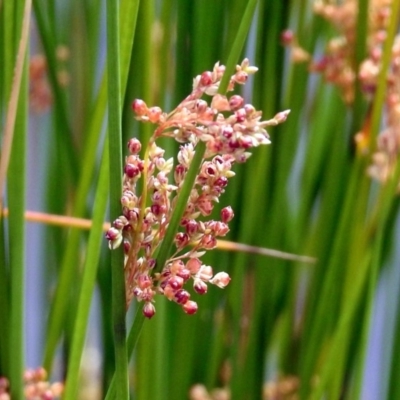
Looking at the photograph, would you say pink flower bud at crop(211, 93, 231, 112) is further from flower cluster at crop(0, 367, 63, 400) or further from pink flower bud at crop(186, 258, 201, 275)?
flower cluster at crop(0, 367, 63, 400)

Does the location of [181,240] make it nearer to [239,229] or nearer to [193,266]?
[193,266]

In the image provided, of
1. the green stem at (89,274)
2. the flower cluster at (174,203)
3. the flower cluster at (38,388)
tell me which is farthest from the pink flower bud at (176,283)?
the flower cluster at (38,388)

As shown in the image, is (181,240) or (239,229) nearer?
(181,240)

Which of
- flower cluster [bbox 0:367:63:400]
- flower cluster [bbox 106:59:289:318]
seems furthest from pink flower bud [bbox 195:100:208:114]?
flower cluster [bbox 0:367:63:400]

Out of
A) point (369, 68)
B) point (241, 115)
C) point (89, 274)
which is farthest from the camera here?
point (369, 68)

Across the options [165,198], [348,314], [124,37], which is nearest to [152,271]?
[165,198]

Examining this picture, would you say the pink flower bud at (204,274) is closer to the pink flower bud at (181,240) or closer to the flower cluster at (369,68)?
the pink flower bud at (181,240)

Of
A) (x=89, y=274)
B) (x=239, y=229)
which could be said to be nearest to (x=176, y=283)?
(x=89, y=274)
